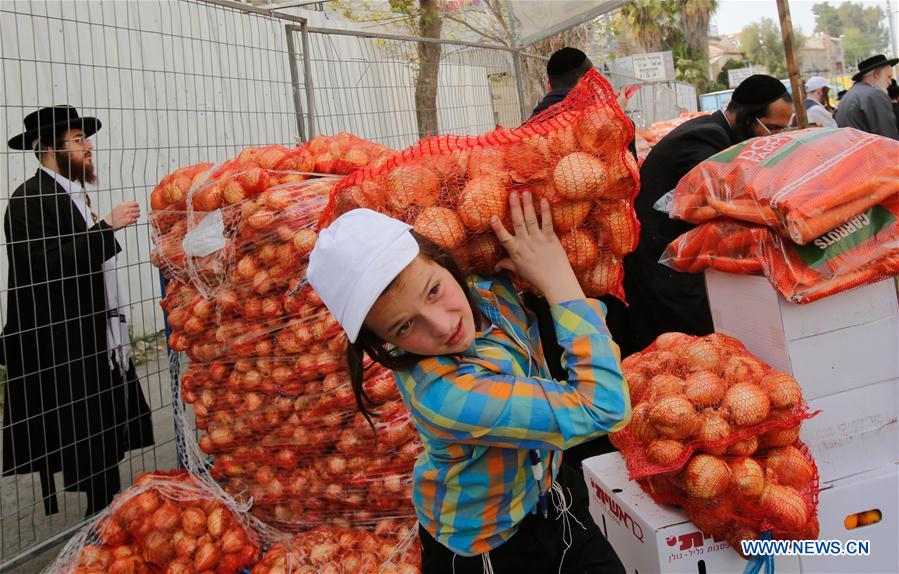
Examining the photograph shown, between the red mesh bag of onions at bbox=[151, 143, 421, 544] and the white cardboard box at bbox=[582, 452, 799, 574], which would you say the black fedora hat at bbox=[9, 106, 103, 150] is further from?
the white cardboard box at bbox=[582, 452, 799, 574]

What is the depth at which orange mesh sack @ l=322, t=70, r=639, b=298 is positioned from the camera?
162cm

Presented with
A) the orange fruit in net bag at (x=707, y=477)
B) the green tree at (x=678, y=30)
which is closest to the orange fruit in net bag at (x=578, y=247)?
the orange fruit in net bag at (x=707, y=477)

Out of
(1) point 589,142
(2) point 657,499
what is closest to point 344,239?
(1) point 589,142

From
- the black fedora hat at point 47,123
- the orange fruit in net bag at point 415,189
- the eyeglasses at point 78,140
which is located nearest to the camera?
the orange fruit in net bag at point 415,189

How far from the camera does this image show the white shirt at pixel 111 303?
359cm

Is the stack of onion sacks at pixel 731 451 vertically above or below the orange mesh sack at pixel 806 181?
below

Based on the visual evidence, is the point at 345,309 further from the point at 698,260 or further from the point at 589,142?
the point at 698,260

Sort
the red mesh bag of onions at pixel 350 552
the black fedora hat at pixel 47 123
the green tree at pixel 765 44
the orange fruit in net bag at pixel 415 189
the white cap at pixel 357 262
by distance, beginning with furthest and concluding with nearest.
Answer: the green tree at pixel 765 44, the black fedora hat at pixel 47 123, the red mesh bag of onions at pixel 350 552, the orange fruit in net bag at pixel 415 189, the white cap at pixel 357 262

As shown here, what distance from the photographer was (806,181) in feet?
6.79

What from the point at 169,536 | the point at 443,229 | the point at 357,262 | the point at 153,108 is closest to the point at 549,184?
the point at 443,229

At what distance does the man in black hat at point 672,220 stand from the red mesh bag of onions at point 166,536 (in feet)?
7.52

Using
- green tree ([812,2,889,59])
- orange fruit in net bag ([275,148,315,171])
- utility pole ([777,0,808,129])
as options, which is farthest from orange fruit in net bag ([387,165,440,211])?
green tree ([812,2,889,59])

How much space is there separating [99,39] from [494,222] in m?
5.28

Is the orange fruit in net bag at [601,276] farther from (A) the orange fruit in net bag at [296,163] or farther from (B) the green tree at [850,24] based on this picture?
(B) the green tree at [850,24]
